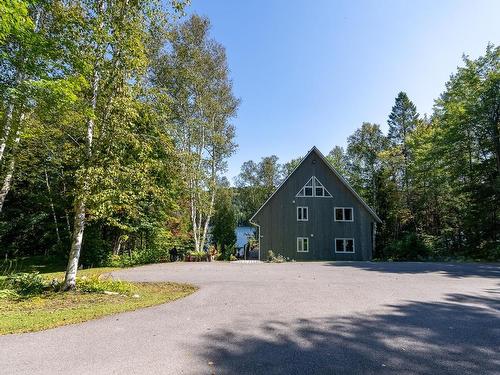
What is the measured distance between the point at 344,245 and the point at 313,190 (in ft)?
17.4

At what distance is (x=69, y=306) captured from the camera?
845cm

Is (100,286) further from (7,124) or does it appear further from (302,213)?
(302,213)

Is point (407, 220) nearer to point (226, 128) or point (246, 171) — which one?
point (226, 128)

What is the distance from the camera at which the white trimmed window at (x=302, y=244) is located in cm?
2671

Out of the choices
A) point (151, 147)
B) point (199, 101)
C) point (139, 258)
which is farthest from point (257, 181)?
point (151, 147)

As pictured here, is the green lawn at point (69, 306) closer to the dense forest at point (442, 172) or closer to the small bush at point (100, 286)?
the small bush at point (100, 286)

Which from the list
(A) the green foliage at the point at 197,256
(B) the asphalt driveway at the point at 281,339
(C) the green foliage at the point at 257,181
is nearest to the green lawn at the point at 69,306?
(B) the asphalt driveway at the point at 281,339

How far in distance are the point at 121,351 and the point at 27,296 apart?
23.0 ft

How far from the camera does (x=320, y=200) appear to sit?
89.2 feet

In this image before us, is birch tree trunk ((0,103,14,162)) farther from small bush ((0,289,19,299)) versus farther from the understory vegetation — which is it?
small bush ((0,289,19,299))

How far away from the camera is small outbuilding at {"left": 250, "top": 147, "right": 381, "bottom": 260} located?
1048 inches

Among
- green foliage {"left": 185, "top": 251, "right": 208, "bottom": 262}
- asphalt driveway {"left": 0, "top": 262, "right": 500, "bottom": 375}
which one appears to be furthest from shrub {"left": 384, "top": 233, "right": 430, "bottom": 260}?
asphalt driveway {"left": 0, "top": 262, "right": 500, "bottom": 375}

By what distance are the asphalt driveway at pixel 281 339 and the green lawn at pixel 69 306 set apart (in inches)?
22.5

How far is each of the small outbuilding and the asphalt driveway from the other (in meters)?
17.5
